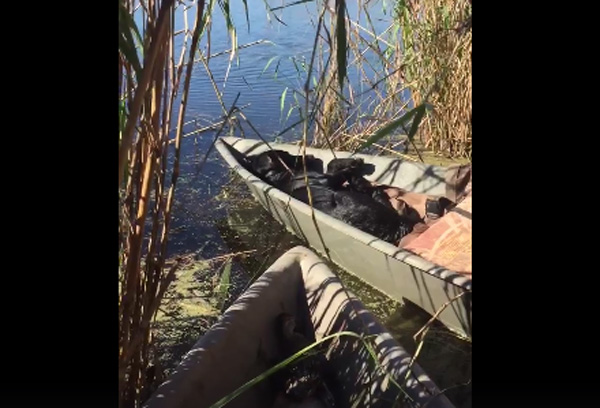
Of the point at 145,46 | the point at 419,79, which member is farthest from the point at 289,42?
the point at 145,46

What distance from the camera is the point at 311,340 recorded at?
2016mm

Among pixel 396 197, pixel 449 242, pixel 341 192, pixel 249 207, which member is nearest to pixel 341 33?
pixel 449 242

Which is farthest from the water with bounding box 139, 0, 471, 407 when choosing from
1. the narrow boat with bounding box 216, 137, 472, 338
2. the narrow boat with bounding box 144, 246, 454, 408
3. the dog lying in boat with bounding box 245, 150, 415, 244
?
the narrow boat with bounding box 144, 246, 454, 408

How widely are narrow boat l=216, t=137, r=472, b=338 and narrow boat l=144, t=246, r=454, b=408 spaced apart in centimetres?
27

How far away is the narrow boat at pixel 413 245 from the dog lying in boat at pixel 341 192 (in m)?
0.12

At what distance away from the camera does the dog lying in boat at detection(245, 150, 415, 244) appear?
312cm

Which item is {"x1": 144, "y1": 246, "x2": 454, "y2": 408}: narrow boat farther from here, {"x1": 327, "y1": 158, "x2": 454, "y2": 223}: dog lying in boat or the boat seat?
{"x1": 327, "y1": 158, "x2": 454, "y2": 223}: dog lying in boat

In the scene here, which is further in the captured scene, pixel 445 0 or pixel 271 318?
pixel 445 0

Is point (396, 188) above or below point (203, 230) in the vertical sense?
above
